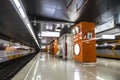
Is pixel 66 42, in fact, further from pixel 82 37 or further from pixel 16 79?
pixel 16 79

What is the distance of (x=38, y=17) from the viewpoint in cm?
1002

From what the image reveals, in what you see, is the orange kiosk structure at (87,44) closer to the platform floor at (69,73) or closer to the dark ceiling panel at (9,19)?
the platform floor at (69,73)

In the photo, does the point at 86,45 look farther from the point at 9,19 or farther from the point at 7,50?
the point at 7,50

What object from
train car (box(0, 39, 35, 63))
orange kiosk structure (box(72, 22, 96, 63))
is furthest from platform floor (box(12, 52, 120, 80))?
train car (box(0, 39, 35, 63))

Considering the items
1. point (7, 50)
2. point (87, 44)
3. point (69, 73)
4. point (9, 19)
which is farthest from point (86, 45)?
point (7, 50)

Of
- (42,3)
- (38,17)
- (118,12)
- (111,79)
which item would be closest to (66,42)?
(38,17)

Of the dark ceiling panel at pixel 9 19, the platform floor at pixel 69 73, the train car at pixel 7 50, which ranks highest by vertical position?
the dark ceiling panel at pixel 9 19

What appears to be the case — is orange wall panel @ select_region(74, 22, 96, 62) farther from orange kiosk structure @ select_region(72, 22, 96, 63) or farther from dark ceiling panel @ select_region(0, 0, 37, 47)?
dark ceiling panel @ select_region(0, 0, 37, 47)

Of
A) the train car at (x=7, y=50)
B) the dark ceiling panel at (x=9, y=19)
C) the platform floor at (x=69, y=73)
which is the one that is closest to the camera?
the platform floor at (x=69, y=73)

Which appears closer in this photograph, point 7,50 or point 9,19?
point 9,19

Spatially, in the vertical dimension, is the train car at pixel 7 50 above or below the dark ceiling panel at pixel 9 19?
below

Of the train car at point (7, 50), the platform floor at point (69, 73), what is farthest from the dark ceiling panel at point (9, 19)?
the platform floor at point (69, 73)

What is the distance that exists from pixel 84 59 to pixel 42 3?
472 cm

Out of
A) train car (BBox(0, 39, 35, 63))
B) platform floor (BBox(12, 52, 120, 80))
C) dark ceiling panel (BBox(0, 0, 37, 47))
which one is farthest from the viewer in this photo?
train car (BBox(0, 39, 35, 63))
